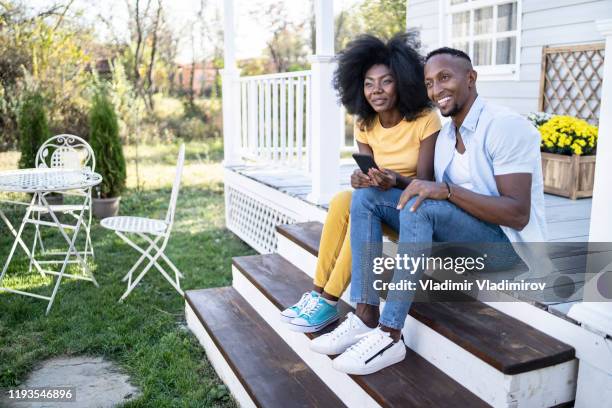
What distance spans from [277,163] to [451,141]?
2.82 m

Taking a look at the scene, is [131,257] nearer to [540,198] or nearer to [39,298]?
[39,298]

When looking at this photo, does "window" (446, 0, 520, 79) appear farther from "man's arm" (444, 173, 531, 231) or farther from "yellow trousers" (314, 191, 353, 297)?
"man's arm" (444, 173, 531, 231)

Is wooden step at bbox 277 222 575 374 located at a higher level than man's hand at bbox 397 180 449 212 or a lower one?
lower

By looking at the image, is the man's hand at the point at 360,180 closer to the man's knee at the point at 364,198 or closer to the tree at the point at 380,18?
the man's knee at the point at 364,198

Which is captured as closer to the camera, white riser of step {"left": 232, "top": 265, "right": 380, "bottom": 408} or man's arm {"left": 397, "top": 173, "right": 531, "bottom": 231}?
man's arm {"left": 397, "top": 173, "right": 531, "bottom": 231}

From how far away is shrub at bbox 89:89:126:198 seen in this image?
20.6ft

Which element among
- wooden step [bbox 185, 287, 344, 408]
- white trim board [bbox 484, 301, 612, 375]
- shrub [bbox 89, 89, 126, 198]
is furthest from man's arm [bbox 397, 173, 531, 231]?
shrub [bbox 89, 89, 126, 198]

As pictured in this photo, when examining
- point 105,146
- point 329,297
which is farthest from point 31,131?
point 329,297

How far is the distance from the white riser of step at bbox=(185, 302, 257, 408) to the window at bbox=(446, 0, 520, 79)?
3.82m

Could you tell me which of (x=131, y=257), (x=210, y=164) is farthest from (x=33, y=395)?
(x=210, y=164)

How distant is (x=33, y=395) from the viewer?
2.73m

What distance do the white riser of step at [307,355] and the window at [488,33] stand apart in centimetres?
353

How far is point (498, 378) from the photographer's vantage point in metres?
1.88

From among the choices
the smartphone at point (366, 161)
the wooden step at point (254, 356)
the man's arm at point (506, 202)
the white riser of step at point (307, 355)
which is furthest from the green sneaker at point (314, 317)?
the man's arm at point (506, 202)
